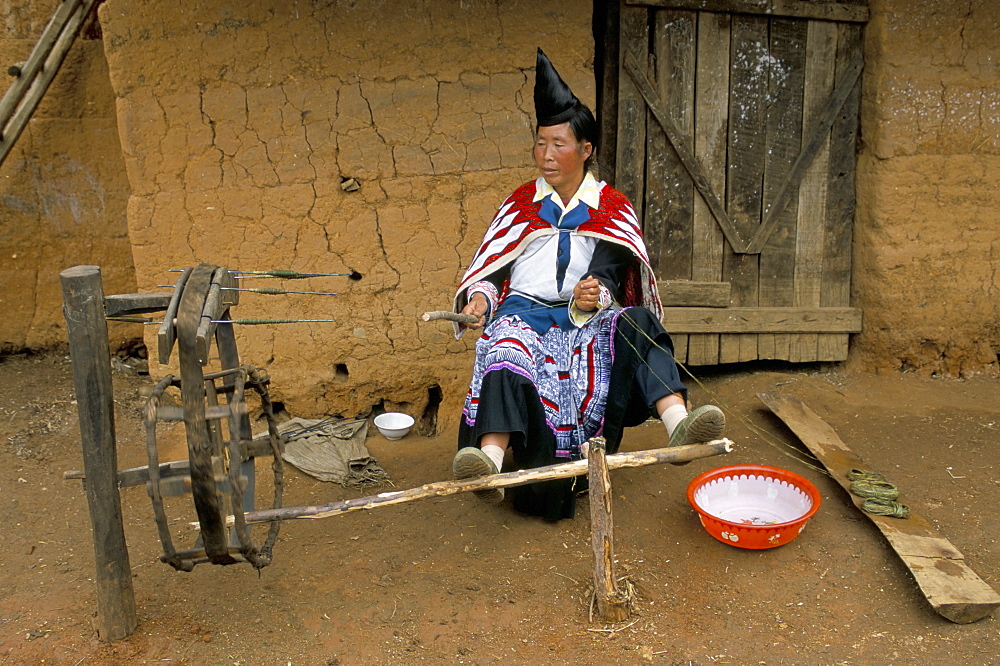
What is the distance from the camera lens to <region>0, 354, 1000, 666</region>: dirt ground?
2.88m

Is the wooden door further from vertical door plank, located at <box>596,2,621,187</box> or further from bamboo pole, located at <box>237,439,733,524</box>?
bamboo pole, located at <box>237,439,733,524</box>

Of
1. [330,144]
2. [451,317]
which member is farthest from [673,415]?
[330,144]

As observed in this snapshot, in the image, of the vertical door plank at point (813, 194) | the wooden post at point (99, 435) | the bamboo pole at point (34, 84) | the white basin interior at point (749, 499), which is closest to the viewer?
the wooden post at point (99, 435)

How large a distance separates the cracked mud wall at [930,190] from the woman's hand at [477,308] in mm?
2543

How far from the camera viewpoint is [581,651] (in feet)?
9.43

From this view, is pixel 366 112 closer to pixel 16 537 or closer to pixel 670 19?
pixel 670 19

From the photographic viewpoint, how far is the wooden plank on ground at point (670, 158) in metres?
4.68

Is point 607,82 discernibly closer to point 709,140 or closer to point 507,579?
point 709,140

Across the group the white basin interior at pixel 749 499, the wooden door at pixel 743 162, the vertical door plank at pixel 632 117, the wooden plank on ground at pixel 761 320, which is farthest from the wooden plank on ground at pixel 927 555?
the vertical door plank at pixel 632 117

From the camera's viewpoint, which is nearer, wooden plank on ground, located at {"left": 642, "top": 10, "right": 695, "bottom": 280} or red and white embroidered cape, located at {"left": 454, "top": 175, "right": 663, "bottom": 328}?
red and white embroidered cape, located at {"left": 454, "top": 175, "right": 663, "bottom": 328}

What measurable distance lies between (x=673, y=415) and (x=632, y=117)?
2.13 metres

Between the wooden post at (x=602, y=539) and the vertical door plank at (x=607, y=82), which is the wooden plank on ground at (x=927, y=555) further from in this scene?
the vertical door plank at (x=607, y=82)

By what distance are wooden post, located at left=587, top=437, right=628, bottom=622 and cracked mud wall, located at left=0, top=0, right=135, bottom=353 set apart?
3482 millimetres

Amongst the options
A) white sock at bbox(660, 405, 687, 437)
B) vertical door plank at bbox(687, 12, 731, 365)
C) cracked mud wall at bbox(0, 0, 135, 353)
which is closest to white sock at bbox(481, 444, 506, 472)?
white sock at bbox(660, 405, 687, 437)
